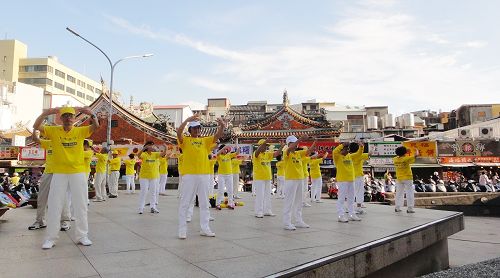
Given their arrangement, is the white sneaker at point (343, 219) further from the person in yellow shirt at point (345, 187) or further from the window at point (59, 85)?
the window at point (59, 85)

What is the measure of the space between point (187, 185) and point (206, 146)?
2.57ft

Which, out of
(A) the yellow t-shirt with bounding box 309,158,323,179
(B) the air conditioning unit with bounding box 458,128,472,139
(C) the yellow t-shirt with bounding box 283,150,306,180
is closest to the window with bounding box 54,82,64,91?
(B) the air conditioning unit with bounding box 458,128,472,139

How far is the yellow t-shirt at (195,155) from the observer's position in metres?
6.22

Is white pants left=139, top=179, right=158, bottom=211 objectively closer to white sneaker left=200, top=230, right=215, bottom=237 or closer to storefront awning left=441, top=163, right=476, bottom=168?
white sneaker left=200, top=230, right=215, bottom=237

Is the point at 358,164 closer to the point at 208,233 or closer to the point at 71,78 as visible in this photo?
the point at 208,233

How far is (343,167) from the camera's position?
8.68 m

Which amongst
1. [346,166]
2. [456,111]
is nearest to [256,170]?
[346,166]

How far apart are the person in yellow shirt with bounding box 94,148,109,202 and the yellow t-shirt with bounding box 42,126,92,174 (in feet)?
23.1

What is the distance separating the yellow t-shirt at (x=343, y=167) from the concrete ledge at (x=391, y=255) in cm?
190

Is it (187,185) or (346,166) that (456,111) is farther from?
(187,185)

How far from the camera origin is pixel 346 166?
28.4ft

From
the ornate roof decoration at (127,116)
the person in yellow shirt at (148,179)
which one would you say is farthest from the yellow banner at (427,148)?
the person in yellow shirt at (148,179)

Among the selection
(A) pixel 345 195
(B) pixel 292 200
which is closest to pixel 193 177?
(B) pixel 292 200

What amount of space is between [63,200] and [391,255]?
16.8 feet
